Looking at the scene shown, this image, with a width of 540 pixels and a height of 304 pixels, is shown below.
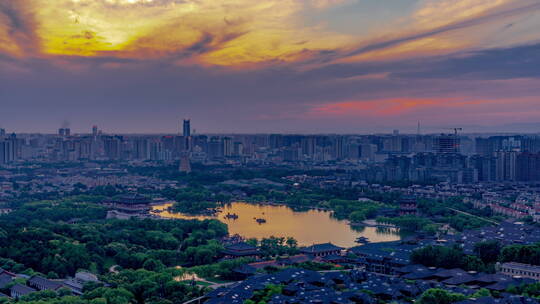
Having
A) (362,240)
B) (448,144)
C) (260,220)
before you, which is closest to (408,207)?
(260,220)

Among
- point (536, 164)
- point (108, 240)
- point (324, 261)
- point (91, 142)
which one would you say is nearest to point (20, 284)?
point (108, 240)

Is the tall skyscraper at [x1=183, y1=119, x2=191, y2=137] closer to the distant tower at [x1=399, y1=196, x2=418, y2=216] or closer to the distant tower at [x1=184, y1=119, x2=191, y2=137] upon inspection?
the distant tower at [x1=184, y1=119, x2=191, y2=137]

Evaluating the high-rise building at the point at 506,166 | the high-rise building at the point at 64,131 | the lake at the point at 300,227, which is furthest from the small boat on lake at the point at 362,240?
the high-rise building at the point at 64,131

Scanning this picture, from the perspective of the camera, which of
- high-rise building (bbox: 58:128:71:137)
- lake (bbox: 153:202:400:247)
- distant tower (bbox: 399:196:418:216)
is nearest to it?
lake (bbox: 153:202:400:247)

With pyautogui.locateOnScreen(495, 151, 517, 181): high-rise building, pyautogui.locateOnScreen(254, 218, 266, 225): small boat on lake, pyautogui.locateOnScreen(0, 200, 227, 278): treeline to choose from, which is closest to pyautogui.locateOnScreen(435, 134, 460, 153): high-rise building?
pyautogui.locateOnScreen(495, 151, 517, 181): high-rise building

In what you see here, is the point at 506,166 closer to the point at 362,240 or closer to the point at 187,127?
the point at 362,240

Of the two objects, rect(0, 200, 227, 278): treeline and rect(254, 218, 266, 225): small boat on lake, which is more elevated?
rect(0, 200, 227, 278): treeline

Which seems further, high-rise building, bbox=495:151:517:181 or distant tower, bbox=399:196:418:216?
high-rise building, bbox=495:151:517:181

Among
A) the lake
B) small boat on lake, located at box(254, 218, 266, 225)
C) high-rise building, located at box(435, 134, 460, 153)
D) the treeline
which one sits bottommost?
the lake

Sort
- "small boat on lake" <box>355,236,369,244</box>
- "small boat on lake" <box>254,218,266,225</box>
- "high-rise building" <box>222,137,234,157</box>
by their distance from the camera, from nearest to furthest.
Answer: "small boat on lake" <box>355,236,369,244</box>, "small boat on lake" <box>254,218,266,225</box>, "high-rise building" <box>222,137,234,157</box>
